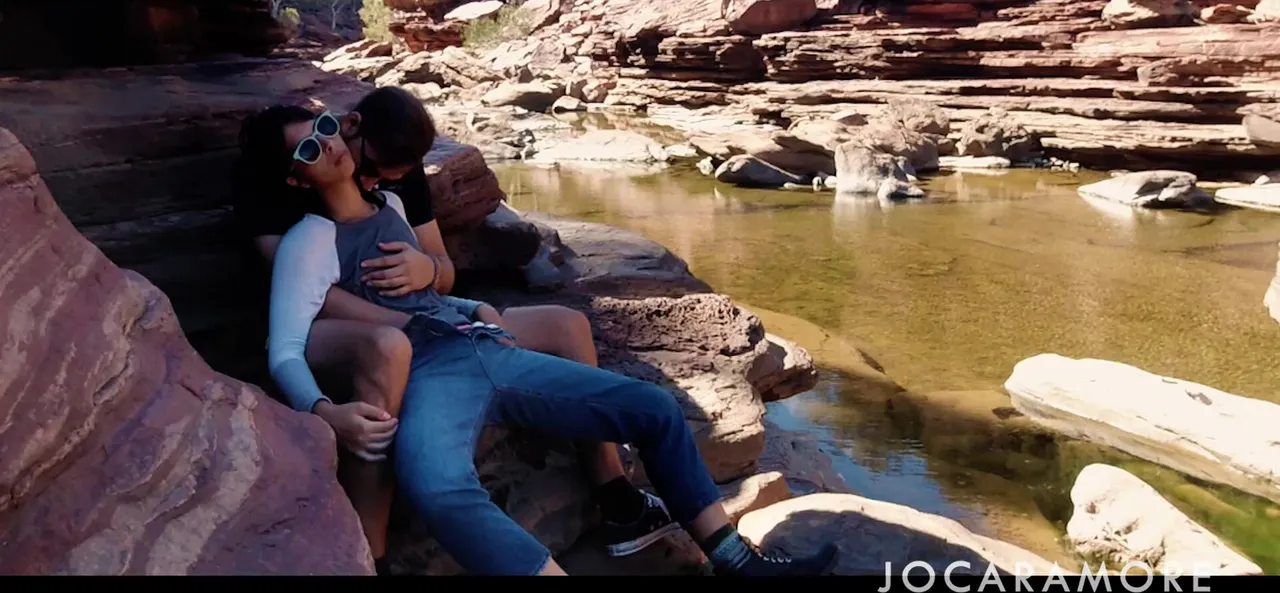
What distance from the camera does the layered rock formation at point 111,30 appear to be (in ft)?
10.4

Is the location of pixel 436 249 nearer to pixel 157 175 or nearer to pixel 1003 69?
pixel 157 175

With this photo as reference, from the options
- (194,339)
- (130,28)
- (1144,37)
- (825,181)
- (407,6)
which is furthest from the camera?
(407,6)

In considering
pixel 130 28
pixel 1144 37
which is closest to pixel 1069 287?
pixel 130 28

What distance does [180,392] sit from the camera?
1.85 m

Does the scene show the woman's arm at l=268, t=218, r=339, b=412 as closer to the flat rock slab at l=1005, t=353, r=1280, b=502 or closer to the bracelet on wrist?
the bracelet on wrist

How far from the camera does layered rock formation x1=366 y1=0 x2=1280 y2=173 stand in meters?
11.7

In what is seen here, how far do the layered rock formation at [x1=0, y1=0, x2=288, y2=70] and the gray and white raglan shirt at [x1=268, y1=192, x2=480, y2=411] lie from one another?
141 centimetres

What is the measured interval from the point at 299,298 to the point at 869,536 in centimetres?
154

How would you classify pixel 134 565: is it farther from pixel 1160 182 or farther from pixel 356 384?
pixel 1160 182

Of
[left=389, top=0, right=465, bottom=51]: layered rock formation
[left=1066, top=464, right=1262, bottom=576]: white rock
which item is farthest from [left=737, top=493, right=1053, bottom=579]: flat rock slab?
[left=389, top=0, right=465, bottom=51]: layered rock formation

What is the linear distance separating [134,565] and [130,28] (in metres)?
2.37

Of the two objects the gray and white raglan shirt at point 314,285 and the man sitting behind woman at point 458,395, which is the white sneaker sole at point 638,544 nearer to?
the man sitting behind woman at point 458,395

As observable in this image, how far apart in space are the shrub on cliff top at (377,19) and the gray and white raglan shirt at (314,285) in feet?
98.3

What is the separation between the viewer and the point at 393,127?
2.37 m
